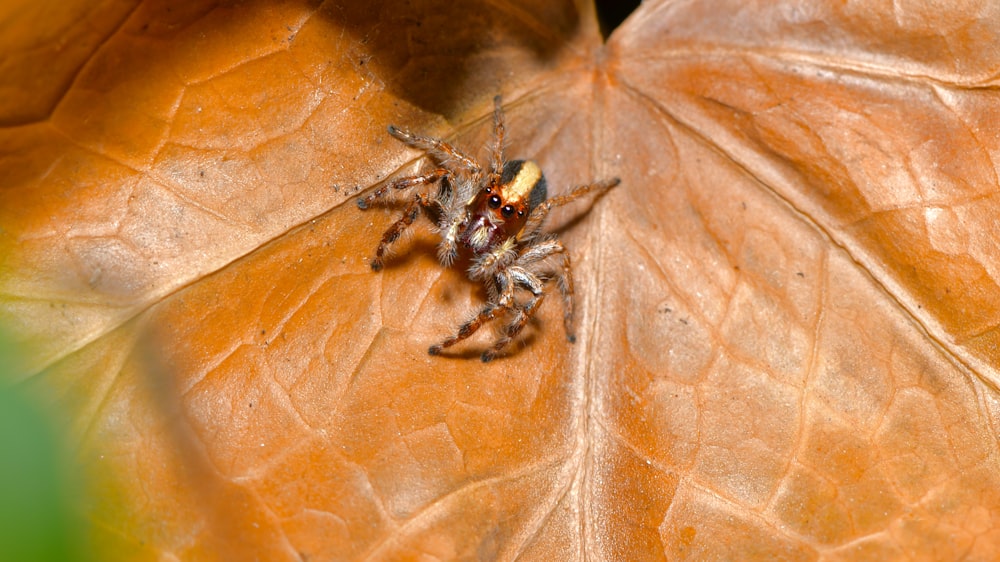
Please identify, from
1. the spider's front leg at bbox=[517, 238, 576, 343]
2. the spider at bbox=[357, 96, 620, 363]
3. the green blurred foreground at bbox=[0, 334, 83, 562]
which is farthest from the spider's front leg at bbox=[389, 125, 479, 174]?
the green blurred foreground at bbox=[0, 334, 83, 562]

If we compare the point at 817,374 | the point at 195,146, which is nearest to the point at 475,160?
the point at 195,146

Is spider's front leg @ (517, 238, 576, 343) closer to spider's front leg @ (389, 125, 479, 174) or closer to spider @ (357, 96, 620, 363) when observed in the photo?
spider @ (357, 96, 620, 363)

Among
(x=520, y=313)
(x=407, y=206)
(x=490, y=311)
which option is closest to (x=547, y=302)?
(x=520, y=313)

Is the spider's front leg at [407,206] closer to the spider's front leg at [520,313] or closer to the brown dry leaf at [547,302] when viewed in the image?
the brown dry leaf at [547,302]

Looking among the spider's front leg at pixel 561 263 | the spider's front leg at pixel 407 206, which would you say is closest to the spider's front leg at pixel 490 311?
the spider's front leg at pixel 561 263

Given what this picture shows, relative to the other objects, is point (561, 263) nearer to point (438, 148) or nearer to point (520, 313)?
point (520, 313)
